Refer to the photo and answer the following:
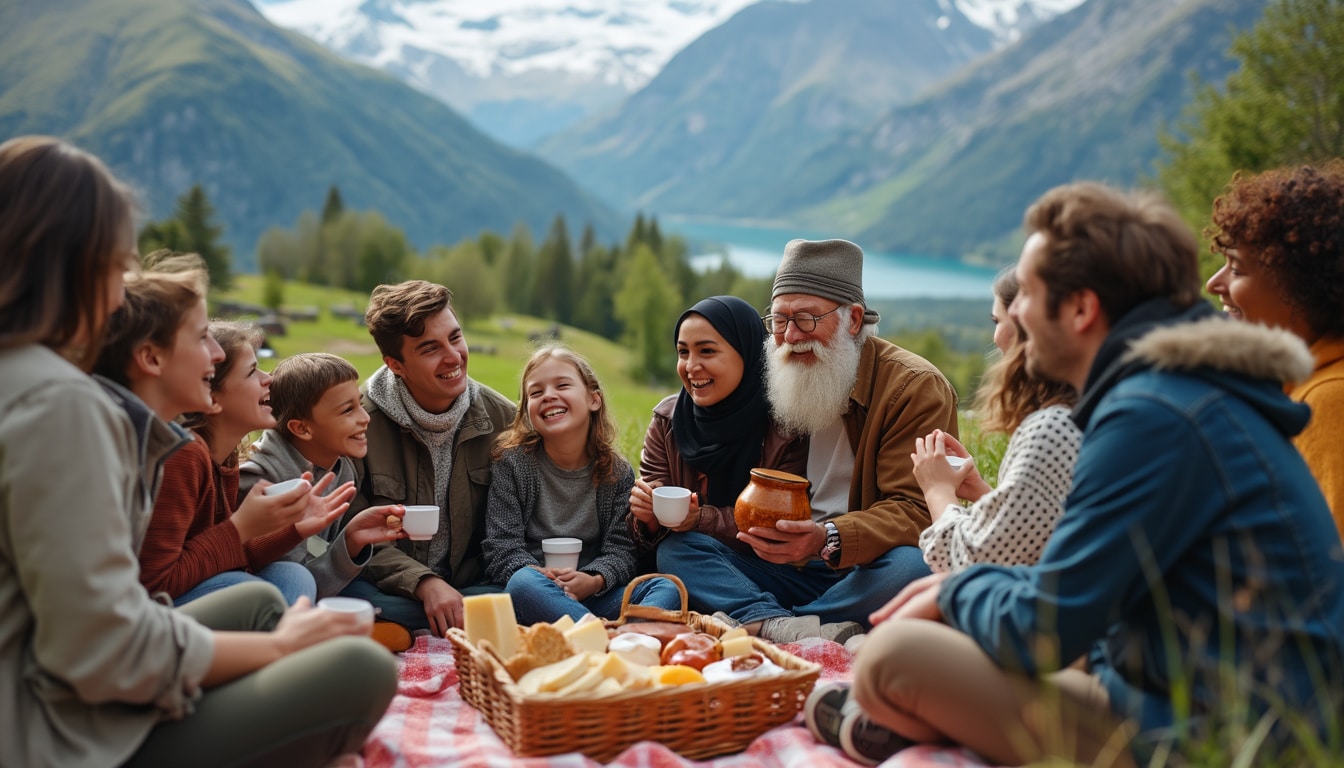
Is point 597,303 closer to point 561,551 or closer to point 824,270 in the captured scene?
point 824,270

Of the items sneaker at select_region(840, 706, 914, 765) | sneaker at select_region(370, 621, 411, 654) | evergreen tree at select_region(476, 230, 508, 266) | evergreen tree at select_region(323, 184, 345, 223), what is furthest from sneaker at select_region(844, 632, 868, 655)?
evergreen tree at select_region(323, 184, 345, 223)

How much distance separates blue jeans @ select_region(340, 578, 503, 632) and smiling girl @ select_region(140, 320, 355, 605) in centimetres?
58

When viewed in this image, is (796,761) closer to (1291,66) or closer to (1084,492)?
(1084,492)

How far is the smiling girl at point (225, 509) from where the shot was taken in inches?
149

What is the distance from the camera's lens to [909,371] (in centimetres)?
520

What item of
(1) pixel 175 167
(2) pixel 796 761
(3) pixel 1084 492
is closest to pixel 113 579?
(2) pixel 796 761

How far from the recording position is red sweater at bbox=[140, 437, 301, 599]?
12.3 feet

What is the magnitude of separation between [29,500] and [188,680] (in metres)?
0.64

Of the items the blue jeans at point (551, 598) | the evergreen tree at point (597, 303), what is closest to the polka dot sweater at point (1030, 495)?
the blue jeans at point (551, 598)

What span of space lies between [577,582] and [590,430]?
826mm

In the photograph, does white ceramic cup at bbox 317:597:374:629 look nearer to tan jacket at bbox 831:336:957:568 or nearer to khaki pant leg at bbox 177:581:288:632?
khaki pant leg at bbox 177:581:288:632

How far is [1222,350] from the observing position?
2627 millimetres

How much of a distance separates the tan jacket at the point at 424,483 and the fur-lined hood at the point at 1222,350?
344 centimetres

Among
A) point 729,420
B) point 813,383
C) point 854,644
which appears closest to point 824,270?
point 813,383
